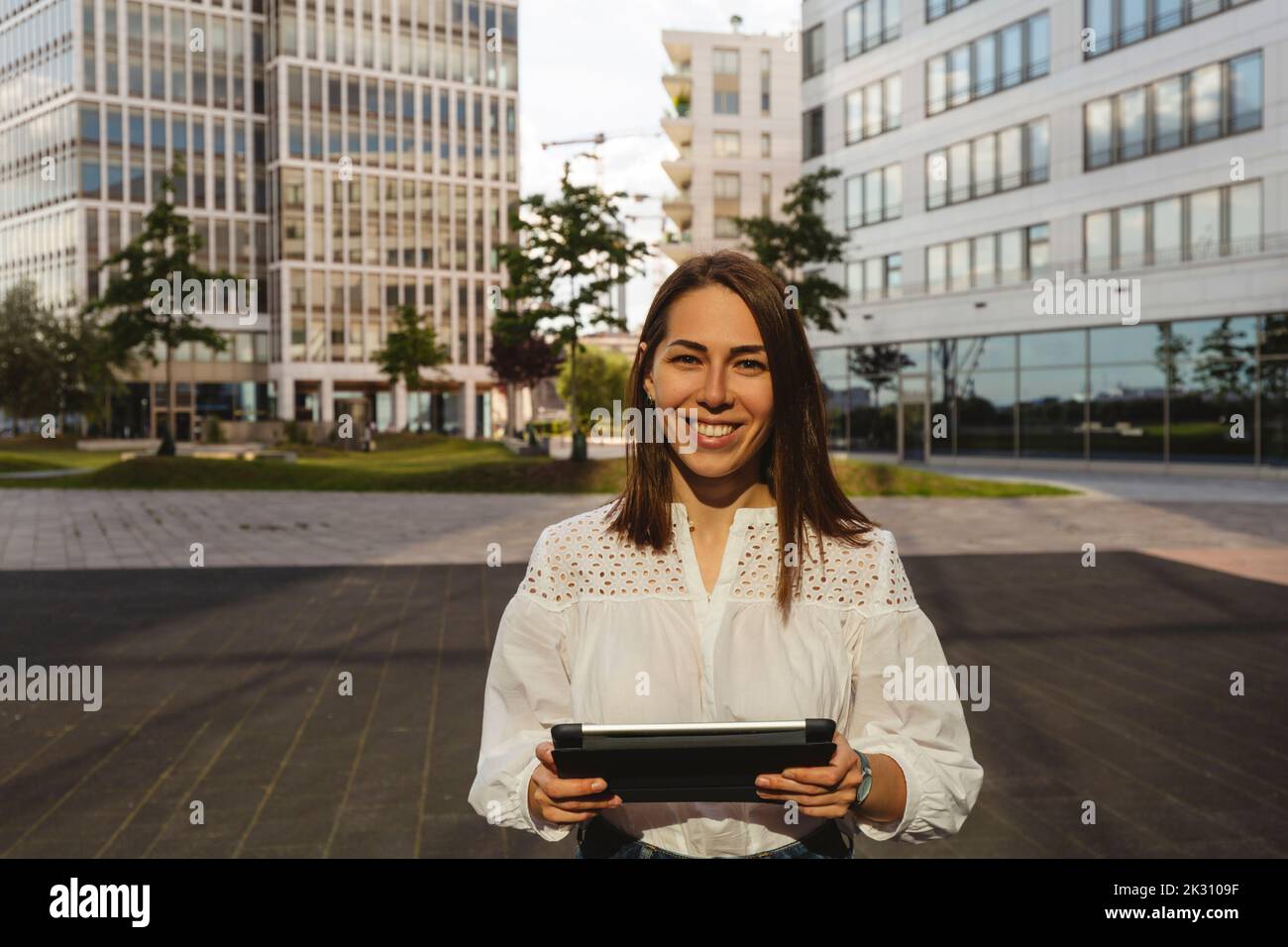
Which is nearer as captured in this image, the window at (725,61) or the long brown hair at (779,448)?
the long brown hair at (779,448)

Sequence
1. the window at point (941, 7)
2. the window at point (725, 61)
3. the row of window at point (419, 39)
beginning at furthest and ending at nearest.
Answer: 1. the row of window at point (419, 39)
2. the window at point (725, 61)
3. the window at point (941, 7)

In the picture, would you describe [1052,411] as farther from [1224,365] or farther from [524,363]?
[524,363]

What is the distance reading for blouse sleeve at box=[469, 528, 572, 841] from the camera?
2105 millimetres

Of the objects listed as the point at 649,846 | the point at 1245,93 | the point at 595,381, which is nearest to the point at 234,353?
the point at 595,381

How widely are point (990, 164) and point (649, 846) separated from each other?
120 ft

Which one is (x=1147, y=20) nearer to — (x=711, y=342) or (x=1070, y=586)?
(x=1070, y=586)

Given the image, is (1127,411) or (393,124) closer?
(1127,411)

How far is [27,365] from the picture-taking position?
49.8 metres

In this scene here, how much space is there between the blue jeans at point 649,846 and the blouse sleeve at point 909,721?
0.07m

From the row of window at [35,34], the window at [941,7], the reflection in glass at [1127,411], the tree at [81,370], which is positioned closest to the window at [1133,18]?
the window at [941,7]

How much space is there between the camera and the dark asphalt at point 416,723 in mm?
4688

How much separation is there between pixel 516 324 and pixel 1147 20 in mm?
19515

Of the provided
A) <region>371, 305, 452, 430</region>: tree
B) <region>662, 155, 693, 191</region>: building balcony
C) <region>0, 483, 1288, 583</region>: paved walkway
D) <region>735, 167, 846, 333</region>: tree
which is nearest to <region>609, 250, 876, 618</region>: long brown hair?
<region>0, 483, 1288, 583</region>: paved walkway

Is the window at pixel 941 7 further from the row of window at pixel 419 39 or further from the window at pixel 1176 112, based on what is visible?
the row of window at pixel 419 39
